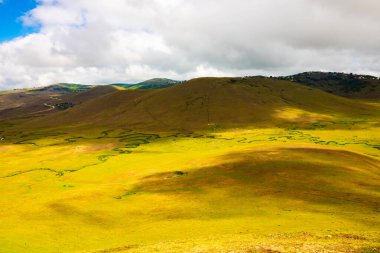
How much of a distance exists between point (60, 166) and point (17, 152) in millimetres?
54759

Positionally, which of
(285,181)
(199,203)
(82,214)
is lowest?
(82,214)

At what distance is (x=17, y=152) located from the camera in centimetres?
16088

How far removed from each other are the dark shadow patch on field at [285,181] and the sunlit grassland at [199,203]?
0.62 feet

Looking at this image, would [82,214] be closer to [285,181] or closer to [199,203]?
[199,203]

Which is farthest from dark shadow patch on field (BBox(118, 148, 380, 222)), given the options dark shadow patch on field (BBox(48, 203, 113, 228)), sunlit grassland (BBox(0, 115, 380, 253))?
Result: dark shadow patch on field (BBox(48, 203, 113, 228))

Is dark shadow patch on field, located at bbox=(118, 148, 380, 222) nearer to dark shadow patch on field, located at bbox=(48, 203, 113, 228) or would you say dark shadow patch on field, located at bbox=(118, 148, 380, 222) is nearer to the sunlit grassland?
the sunlit grassland

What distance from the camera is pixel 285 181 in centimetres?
7175

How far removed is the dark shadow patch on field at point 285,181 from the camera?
59375 millimetres

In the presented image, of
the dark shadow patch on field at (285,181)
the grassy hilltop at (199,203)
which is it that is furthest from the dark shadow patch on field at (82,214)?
the dark shadow patch on field at (285,181)

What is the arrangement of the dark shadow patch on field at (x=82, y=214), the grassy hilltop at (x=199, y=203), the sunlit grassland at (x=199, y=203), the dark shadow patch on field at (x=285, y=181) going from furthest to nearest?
the dark shadow patch on field at (x=285, y=181) < the dark shadow patch on field at (x=82, y=214) < the sunlit grassland at (x=199, y=203) < the grassy hilltop at (x=199, y=203)

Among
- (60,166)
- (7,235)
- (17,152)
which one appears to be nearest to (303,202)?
(7,235)

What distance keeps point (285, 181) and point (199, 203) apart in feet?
63.1

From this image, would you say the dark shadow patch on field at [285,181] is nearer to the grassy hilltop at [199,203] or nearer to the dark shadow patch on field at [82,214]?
the grassy hilltop at [199,203]

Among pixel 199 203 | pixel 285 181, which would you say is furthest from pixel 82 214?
pixel 285 181
